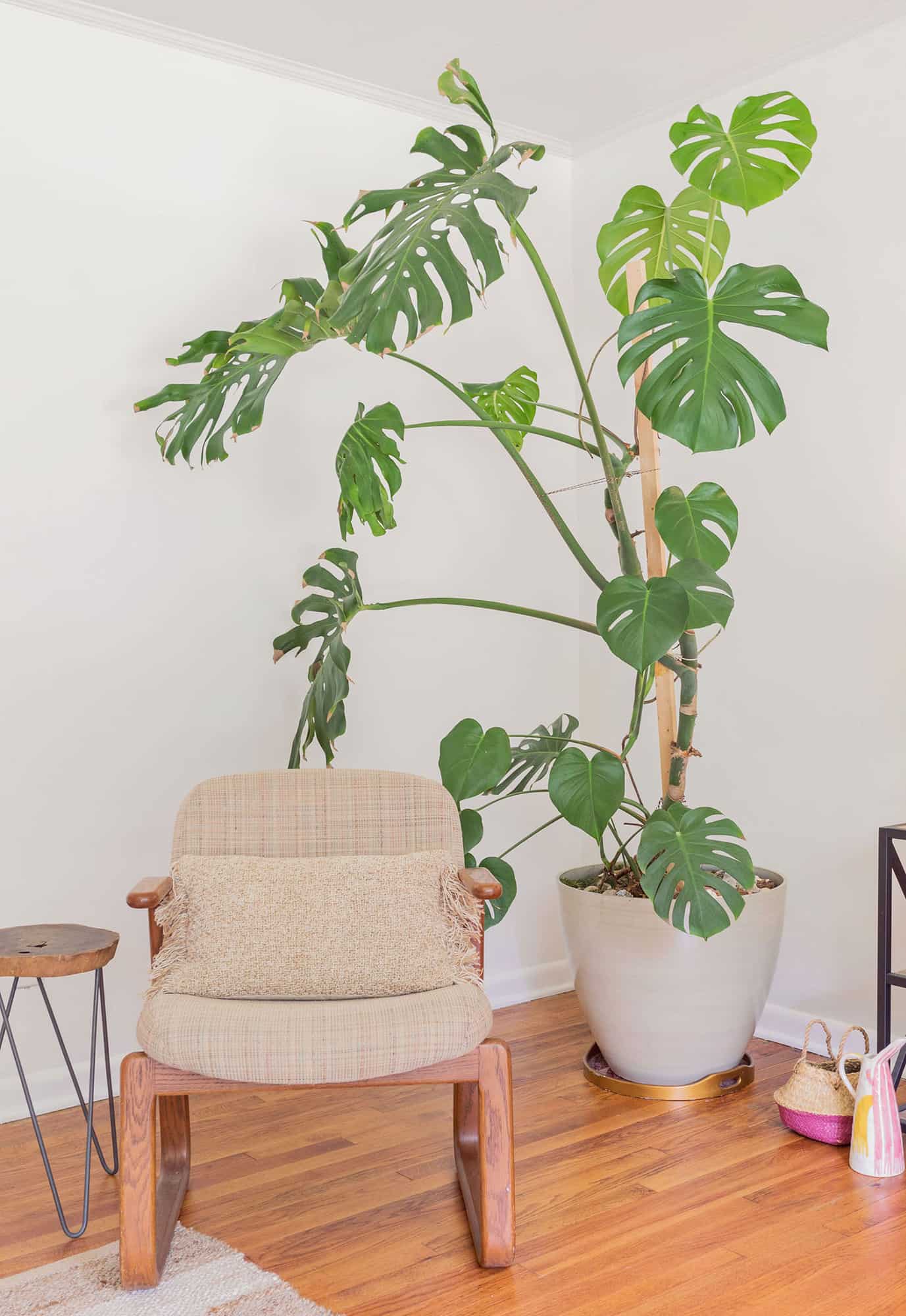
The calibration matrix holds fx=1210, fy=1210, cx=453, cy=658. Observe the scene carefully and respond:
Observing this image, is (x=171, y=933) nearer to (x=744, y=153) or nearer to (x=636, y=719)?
(x=636, y=719)

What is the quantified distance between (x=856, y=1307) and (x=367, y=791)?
1352 millimetres

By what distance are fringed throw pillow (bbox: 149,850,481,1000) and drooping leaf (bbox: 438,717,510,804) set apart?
0.28 meters

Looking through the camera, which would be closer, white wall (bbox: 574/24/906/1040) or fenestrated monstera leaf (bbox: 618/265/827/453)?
fenestrated monstera leaf (bbox: 618/265/827/453)

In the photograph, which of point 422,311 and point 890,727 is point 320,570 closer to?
point 422,311

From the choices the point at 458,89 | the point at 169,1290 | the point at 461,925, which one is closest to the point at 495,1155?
the point at 461,925

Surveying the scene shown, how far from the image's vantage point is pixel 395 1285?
212cm

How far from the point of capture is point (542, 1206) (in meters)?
2.43

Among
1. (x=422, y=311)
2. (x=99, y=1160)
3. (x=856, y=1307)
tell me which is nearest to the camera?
(x=856, y=1307)

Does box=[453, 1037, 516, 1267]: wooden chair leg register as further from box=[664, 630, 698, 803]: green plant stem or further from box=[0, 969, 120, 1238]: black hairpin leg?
box=[664, 630, 698, 803]: green plant stem

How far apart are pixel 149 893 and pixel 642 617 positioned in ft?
3.64

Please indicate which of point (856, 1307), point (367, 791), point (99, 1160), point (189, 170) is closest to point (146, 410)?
point (189, 170)

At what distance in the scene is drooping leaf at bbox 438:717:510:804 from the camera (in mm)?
2795

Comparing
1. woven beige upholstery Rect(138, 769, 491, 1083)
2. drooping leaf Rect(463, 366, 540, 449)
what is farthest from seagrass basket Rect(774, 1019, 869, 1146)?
drooping leaf Rect(463, 366, 540, 449)

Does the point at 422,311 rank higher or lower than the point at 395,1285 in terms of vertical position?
higher
